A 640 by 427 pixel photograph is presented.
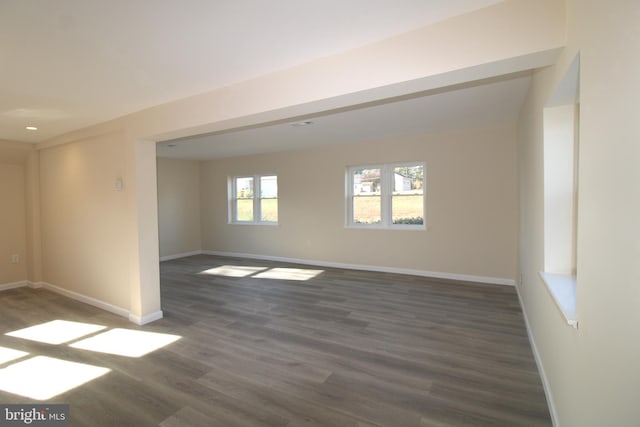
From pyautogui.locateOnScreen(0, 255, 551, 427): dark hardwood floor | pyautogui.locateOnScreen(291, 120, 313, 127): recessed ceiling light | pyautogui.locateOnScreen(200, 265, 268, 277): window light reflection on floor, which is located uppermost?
pyautogui.locateOnScreen(291, 120, 313, 127): recessed ceiling light

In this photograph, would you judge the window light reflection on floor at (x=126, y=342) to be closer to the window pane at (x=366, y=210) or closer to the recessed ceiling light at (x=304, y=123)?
the recessed ceiling light at (x=304, y=123)

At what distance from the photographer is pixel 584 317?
1.32 m

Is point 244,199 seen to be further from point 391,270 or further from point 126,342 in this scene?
point 126,342

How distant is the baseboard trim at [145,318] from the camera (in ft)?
11.6

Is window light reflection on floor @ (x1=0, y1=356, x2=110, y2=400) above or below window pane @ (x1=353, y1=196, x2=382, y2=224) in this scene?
below

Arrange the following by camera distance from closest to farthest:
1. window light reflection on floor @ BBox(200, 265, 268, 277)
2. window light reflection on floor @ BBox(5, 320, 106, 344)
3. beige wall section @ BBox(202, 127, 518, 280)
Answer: window light reflection on floor @ BBox(5, 320, 106, 344) < beige wall section @ BBox(202, 127, 518, 280) < window light reflection on floor @ BBox(200, 265, 268, 277)

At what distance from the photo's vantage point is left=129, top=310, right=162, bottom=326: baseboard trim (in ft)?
11.6

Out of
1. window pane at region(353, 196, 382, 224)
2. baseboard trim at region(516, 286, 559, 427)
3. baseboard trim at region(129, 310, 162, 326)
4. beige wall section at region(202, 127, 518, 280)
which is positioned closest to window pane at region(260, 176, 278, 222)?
beige wall section at region(202, 127, 518, 280)

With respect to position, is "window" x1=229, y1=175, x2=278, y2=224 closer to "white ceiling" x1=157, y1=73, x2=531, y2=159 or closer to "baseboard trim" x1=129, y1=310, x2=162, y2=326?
"white ceiling" x1=157, y1=73, x2=531, y2=159

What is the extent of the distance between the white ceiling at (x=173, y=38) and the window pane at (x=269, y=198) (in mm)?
4546

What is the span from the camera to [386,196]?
5.91m

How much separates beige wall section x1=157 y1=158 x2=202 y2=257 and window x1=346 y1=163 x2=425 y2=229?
4257 millimetres

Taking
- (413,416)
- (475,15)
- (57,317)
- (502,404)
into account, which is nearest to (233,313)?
(57,317)

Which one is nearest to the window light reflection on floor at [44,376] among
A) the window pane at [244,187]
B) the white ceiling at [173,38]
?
the white ceiling at [173,38]
